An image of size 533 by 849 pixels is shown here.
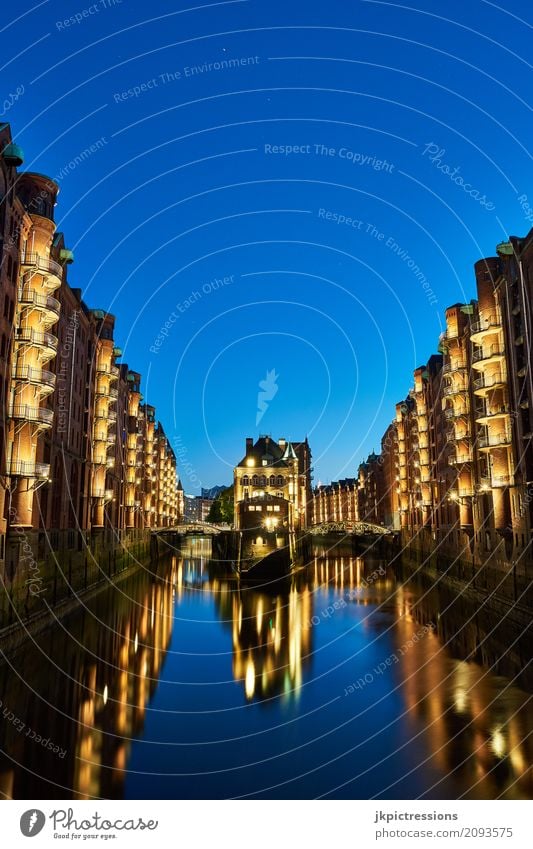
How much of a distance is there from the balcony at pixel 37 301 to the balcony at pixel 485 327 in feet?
99.5

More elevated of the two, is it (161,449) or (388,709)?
(161,449)

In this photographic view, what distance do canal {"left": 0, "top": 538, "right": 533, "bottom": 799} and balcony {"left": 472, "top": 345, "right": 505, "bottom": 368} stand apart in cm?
1784

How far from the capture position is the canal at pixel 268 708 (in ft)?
53.1

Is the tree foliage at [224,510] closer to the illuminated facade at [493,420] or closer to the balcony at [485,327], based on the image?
the illuminated facade at [493,420]

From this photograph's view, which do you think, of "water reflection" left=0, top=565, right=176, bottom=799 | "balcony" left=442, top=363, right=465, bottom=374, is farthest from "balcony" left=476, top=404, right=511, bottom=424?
"water reflection" left=0, top=565, right=176, bottom=799

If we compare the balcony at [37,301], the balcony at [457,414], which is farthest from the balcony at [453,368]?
the balcony at [37,301]

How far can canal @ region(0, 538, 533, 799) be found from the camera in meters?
16.2

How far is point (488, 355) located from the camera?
44.2m

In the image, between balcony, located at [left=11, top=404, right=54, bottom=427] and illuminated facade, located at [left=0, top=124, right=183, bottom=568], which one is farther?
balcony, located at [left=11, top=404, right=54, bottom=427]

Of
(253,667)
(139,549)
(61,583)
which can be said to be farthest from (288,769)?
(139,549)

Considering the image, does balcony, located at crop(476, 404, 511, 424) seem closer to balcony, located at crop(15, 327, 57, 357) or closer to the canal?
the canal

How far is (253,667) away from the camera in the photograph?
96.7ft
